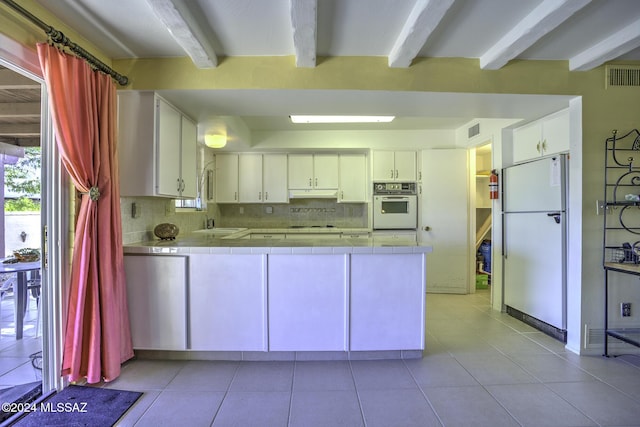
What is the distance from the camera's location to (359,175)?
4.89 m

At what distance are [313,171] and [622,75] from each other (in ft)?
11.8

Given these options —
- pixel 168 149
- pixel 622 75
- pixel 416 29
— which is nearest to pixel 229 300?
pixel 168 149

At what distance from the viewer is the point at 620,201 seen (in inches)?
97.0

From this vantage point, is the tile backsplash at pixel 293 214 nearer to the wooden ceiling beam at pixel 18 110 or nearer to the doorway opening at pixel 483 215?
the doorway opening at pixel 483 215

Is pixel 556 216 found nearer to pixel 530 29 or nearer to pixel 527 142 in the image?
pixel 527 142

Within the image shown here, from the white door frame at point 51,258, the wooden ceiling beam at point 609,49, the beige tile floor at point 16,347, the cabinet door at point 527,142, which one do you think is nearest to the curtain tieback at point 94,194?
the white door frame at point 51,258

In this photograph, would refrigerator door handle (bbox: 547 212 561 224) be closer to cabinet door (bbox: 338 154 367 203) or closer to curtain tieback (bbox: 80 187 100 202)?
cabinet door (bbox: 338 154 367 203)

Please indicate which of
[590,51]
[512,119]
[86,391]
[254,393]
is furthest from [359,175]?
[86,391]

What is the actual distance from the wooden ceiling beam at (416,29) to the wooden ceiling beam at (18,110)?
253 cm

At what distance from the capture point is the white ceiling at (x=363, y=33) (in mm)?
1771

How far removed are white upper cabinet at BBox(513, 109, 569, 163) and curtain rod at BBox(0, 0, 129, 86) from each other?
3.81m

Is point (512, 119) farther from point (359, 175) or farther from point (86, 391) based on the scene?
point (86, 391)

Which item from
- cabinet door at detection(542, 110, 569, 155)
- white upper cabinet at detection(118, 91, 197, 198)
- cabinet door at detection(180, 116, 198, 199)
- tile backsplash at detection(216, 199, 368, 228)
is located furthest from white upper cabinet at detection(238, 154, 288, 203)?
cabinet door at detection(542, 110, 569, 155)

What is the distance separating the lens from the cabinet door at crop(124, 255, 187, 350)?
2.34 metres
